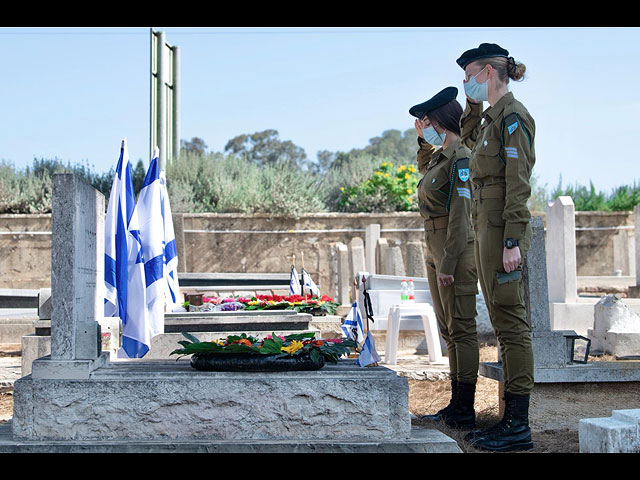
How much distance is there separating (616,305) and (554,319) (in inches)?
79.8

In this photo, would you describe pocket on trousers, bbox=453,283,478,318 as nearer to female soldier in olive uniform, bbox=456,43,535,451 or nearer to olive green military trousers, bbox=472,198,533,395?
female soldier in olive uniform, bbox=456,43,535,451

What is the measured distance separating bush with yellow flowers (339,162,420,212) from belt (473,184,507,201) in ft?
51.0

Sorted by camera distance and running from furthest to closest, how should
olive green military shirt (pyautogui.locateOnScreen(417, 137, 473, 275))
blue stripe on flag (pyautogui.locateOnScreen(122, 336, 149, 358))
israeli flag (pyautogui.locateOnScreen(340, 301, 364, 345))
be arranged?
blue stripe on flag (pyautogui.locateOnScreen(122, 336, 149, 358)) → israeli flag (pyautogui.locateOnScreen(340, 301, 364, 345)) → olive green military shirt (pyautogui.locateOnScreen(417, 137, 473, 275))

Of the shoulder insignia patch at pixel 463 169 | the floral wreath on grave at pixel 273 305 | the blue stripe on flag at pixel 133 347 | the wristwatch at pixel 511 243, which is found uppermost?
the shoulder insignia patch at pixel 463 169

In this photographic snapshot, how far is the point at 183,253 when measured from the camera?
703 inches

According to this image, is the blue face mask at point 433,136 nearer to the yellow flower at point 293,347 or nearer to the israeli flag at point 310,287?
the yellow flower at point 293,347

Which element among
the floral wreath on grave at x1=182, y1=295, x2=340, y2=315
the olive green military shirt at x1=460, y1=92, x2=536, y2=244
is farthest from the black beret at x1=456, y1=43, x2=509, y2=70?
the floral wreath on grave at x1=182, y1=295, x2=340, y2=315

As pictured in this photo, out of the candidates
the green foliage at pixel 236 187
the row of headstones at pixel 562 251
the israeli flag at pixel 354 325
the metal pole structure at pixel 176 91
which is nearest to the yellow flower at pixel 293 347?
the israeli flag at pixel 354 325

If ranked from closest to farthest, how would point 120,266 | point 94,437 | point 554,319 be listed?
point 94,437
point 120,266
point 554,319

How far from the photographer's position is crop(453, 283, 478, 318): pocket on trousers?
5191 mm

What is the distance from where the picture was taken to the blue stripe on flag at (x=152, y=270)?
25.1 ft

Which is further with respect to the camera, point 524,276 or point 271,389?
point 524,276

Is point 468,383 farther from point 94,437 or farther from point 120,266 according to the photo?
point 120,266
